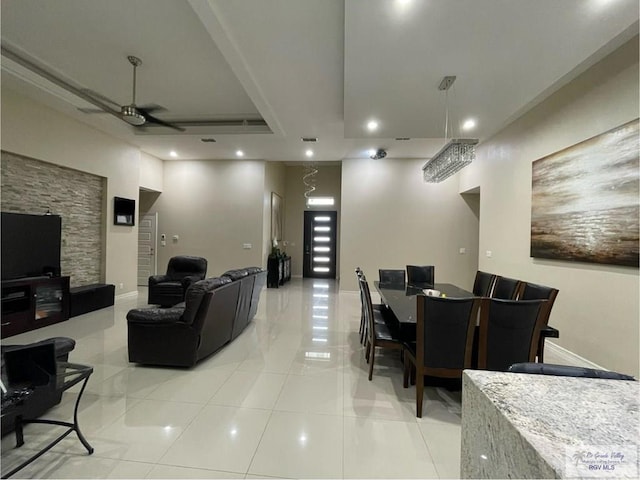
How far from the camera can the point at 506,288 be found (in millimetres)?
3500

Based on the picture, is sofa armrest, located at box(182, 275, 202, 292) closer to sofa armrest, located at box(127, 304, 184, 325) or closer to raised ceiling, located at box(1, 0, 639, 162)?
sofa armrest, located at box(127, 304, 184, 325)

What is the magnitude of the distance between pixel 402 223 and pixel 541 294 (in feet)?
14.7

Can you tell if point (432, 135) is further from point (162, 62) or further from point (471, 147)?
point (162, 62)

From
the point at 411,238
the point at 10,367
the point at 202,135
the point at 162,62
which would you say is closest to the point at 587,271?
the point at 411,238

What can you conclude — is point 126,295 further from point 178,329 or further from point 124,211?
point 178,329

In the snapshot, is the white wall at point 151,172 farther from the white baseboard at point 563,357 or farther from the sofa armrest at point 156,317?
the white baseboard at point 563,357

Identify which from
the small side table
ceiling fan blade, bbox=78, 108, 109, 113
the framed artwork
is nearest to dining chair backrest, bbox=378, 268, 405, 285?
the small side table

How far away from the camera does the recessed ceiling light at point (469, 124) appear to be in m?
4.20

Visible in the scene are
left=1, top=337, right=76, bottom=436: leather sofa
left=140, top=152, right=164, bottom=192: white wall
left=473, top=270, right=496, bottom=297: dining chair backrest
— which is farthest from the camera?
left=140, top=152, right=164, bottom=192: white wall

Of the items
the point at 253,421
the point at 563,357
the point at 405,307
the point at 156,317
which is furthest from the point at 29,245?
the point at 563,357

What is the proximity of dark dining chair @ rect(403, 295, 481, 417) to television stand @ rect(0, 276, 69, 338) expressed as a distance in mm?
5324

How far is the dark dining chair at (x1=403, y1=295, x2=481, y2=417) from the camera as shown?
221 centimetres

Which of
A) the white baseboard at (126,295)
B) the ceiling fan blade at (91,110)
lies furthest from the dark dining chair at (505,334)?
the white baseboard at (126,295)

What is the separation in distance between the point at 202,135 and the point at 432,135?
4448 millimetres
